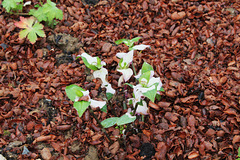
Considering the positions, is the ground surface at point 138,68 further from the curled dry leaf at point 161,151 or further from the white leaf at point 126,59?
the white leaf at point 126,59

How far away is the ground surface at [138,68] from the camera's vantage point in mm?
1980

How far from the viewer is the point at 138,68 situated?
2.43 meters

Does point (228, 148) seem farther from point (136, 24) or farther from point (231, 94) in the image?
point (136, 24)

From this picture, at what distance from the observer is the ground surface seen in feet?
6.50

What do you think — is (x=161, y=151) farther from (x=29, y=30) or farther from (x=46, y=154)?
(x=29, y=30)

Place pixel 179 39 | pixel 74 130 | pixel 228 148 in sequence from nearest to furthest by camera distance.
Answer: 1. pixel 228 148
2. pixel 74 130
3. pixel 179 39

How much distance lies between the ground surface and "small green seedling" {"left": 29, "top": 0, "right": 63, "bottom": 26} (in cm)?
16

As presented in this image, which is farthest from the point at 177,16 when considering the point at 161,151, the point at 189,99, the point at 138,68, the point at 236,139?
the point at 161,151

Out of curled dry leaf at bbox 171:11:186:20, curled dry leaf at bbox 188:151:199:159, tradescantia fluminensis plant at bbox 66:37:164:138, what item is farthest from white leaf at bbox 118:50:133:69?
curled dry leaf at bbox 171:11:186:20

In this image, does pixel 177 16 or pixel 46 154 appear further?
pixel 177 16

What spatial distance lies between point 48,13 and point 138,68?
A: 1.18 m

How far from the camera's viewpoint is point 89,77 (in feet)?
7.72

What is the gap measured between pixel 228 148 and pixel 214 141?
0.12 metres

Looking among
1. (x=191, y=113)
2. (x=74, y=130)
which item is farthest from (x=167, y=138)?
(x=74, y=130)
